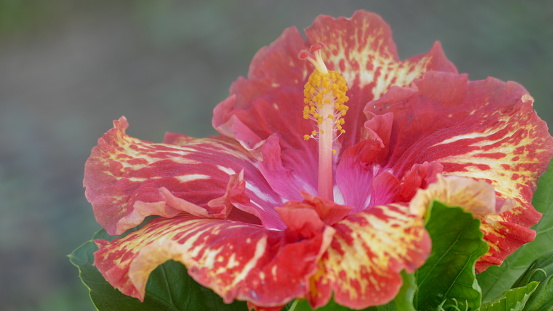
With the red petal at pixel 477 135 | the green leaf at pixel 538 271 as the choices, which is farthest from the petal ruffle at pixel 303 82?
the green leaf at pixel 538 271

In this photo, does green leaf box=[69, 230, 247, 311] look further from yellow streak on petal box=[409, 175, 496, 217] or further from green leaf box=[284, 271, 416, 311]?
yellow streak on petal box=[409, 175, 496, 217]

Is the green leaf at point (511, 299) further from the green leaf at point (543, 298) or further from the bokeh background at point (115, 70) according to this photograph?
the bokeh background at point (115, 70)

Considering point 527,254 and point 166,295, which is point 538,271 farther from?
point 166,295

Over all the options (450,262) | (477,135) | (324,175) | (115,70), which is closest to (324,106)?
(324,175)

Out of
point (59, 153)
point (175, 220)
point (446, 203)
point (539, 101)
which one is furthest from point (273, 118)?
point (59, 153)

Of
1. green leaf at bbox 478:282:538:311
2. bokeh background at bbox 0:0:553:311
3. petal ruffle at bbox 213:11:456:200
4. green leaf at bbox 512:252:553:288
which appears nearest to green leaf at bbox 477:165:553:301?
green leaf at bbox 512:252:553:288

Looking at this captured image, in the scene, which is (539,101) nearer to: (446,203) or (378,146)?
(378,146)
